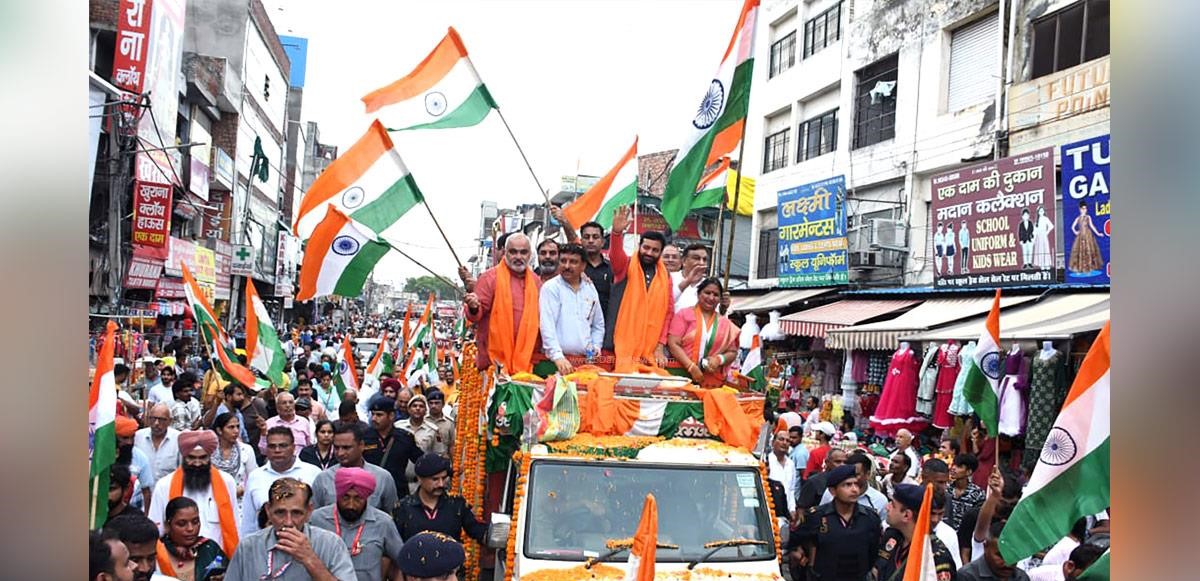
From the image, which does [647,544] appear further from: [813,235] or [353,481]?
[813,235]

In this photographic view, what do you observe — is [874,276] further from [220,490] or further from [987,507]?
[220,490]

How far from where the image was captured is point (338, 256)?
8.12m

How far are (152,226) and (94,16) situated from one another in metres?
5.55

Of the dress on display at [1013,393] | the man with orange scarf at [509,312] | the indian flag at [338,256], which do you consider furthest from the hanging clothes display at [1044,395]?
the indian flag at [338,256]

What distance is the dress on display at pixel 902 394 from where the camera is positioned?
1394 cm

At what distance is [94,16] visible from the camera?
2002cm

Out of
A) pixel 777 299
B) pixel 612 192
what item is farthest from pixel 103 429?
pixel 777 299

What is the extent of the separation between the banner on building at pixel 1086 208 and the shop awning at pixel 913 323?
0.99 metres

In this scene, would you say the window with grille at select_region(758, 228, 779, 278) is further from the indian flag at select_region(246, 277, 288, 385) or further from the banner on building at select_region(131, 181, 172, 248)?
the indian flag at select_region(246, 277, 288, 385)

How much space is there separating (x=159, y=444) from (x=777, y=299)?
54.7 feet

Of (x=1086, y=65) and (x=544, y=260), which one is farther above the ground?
(x=1086, y=65)

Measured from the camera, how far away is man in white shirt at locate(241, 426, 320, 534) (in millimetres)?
6191

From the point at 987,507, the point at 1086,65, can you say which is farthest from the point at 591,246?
the point at 1086,65
